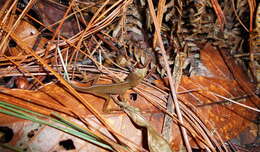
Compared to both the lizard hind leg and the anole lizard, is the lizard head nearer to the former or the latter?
the anole lizard

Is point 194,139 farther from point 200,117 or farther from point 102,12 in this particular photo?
Answer: point 102,12

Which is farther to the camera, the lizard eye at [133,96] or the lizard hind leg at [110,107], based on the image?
the lizard eye at [133,96]

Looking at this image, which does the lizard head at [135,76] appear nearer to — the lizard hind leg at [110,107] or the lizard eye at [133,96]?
the lizard eye at [133,96]

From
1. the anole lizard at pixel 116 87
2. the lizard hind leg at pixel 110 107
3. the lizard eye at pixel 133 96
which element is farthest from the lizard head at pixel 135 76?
the lizard hind leg at pixel 110 107

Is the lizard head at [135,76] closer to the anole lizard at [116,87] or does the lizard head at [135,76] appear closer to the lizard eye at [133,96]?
the anole lizard at [116,87]

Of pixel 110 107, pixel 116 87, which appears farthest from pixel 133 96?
pixel 110 107

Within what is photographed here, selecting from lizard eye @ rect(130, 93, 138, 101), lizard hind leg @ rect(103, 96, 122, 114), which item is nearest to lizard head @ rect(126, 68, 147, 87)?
lizard eye @ rect(130, 93, 138, 101)

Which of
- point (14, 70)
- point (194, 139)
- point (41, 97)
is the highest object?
point (14, 70)

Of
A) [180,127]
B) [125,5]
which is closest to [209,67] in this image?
[180,127]

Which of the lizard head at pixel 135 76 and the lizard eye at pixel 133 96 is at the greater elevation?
the lizard head at pixel 135 76
